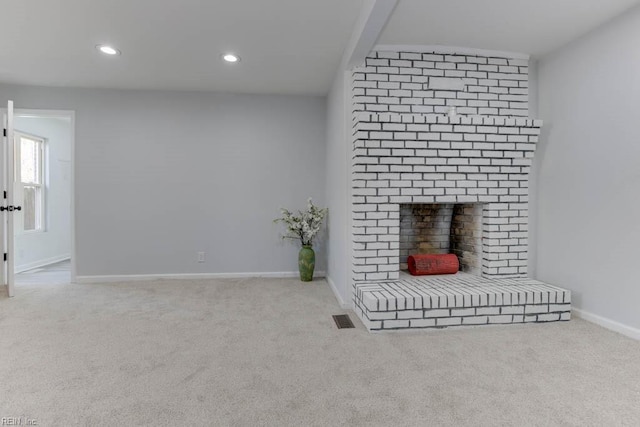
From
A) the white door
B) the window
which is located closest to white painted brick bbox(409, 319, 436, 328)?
the white door

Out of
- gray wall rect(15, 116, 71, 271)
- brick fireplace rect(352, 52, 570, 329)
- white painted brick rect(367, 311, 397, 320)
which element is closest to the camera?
white painted brick rect(367, 311, 397, 320)

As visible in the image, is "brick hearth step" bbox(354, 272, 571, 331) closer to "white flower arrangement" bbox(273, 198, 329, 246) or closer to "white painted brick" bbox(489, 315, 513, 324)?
"white painted brick" bbox(489, 315, 513, 324)

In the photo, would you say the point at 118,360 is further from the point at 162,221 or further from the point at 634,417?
the point at 634,417

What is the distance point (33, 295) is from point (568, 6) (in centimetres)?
524

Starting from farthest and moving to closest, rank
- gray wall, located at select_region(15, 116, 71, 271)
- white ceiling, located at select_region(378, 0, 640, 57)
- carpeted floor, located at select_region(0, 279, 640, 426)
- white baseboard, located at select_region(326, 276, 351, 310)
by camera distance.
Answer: gray wall, located at select_region(15, 116, 71, 271) → white baseboard, located at select_region(326, 276, 351, 310) → white ceiling, located at select_region(378, 0, 640, 57) → carpeted floor, located at select_region(0, 279, 640, 426)

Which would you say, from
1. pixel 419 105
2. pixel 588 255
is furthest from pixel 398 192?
pixel 588 255

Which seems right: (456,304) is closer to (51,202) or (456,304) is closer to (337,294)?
(337,294)

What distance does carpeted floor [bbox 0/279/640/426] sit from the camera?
57.0 inches

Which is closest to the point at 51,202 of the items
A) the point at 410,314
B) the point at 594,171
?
the point at 410,314

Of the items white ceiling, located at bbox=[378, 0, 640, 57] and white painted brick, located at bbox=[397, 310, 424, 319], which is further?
white painted brick, located at bbox=[397, 310, 424, 319]

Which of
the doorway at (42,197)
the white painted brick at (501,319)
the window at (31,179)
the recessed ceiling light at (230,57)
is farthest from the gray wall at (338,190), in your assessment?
the window at (31,179)

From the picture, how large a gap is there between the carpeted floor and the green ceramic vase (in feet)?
3.25

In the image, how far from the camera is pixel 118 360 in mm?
1929

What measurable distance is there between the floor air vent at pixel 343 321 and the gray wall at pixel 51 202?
15.5 feet
